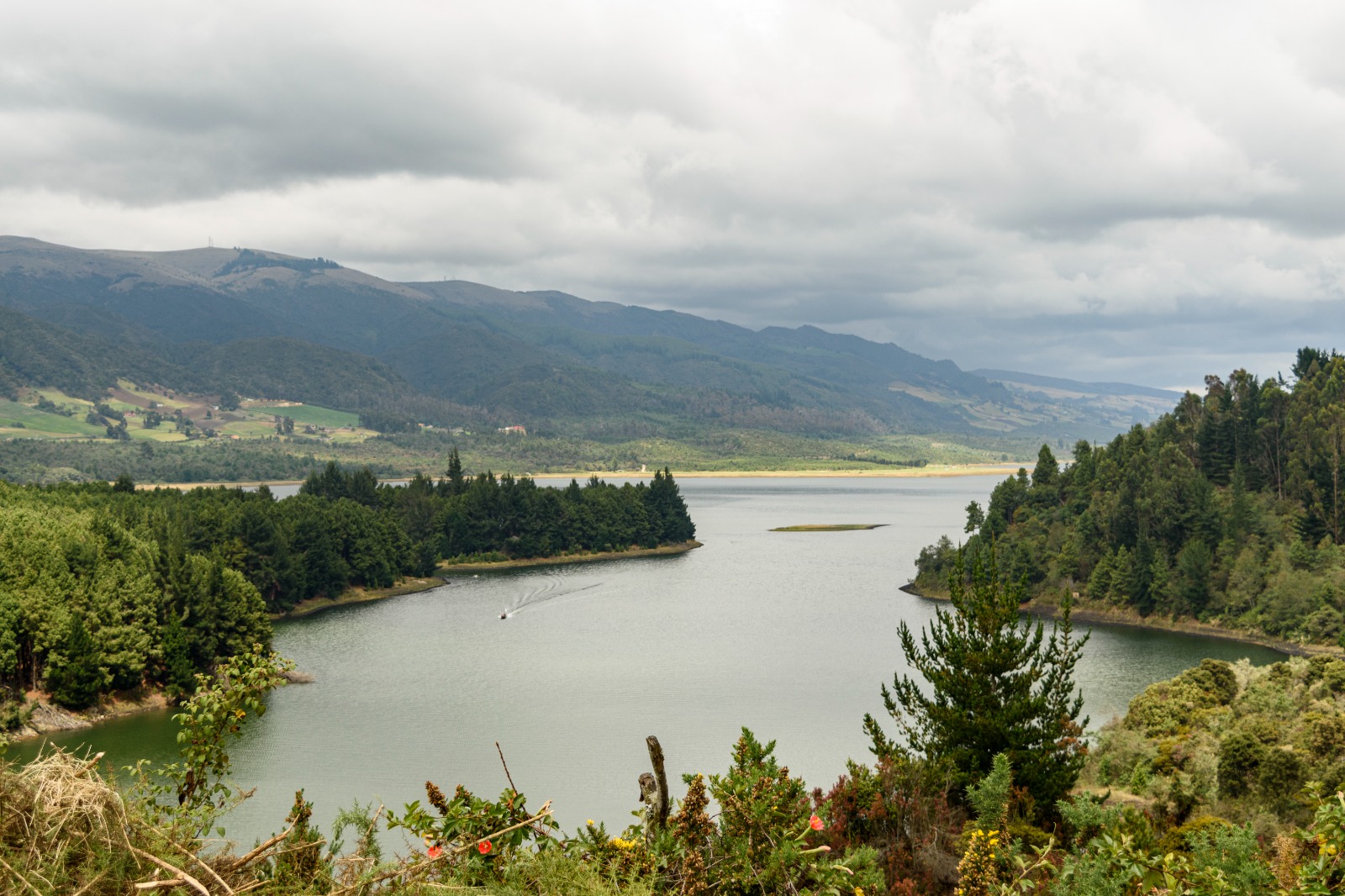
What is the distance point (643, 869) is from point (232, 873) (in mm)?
2703

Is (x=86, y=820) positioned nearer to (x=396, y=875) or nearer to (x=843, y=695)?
(x=396, y=875)

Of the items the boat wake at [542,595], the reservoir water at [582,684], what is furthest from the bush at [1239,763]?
the boat wake at [542,595]

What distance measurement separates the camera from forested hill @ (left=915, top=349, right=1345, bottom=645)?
288ft

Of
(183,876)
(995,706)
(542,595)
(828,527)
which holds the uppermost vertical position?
(183,876)

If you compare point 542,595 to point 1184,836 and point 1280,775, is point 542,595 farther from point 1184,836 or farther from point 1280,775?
point 1184,836

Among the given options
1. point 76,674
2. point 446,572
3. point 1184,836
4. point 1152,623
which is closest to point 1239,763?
point 1184,836

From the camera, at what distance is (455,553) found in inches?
4995

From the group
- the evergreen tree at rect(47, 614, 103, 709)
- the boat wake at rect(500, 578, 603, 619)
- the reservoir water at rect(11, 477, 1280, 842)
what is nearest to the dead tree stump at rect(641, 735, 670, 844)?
the reservoir water at rect(11, 477, 1280, 842)

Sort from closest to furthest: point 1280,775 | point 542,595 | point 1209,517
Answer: point 1280,775 → point 1209,517 → point 542,595

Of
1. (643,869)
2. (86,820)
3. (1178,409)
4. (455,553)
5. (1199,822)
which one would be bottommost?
(455,553)

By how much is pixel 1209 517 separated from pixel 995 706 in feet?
274

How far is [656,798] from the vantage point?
8742 mm

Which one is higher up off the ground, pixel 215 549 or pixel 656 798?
pixel 656 798

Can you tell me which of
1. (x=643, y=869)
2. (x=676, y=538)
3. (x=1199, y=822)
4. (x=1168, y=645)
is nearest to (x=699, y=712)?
(x=1199, y=822)
